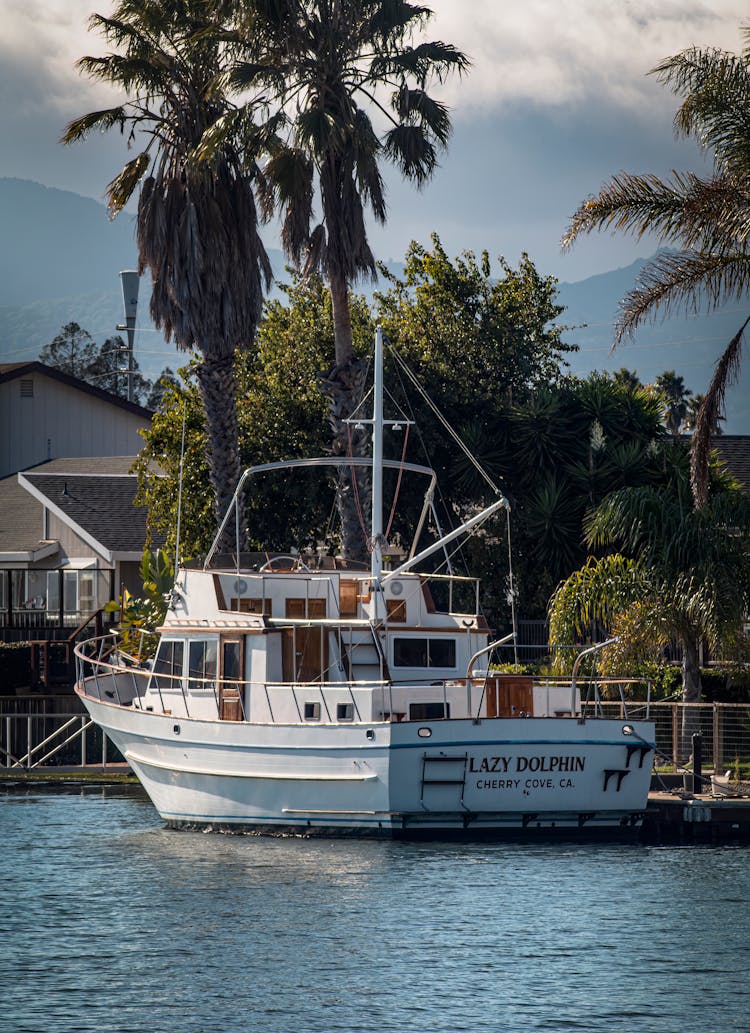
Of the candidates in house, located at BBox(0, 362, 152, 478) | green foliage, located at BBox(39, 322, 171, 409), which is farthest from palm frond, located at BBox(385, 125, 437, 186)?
green foliage, located at BBox(39, 322, 171, 409)

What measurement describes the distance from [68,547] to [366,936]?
32.1m

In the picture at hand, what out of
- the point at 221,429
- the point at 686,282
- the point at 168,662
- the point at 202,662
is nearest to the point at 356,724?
the point at 202,662

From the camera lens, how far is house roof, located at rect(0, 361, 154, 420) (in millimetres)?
62594

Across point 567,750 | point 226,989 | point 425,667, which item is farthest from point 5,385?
point 226,989

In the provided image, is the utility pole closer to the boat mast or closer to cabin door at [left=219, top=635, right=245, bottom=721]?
the boat mast

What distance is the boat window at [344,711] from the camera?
27406 mm

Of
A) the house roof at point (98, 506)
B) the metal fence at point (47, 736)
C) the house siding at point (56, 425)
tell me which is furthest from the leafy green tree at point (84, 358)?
the metal fence at point (47, 736)

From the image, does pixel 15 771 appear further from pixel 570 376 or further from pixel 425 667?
pixel 570 376

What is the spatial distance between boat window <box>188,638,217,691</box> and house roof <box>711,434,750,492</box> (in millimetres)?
23194

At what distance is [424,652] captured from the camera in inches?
1181

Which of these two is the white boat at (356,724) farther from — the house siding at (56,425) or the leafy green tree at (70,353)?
the leafy green tree at (70,353)

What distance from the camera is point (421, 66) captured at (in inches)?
1515

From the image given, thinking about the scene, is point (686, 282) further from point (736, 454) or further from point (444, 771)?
point (736, 454)

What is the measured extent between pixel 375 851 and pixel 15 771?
496 inches
